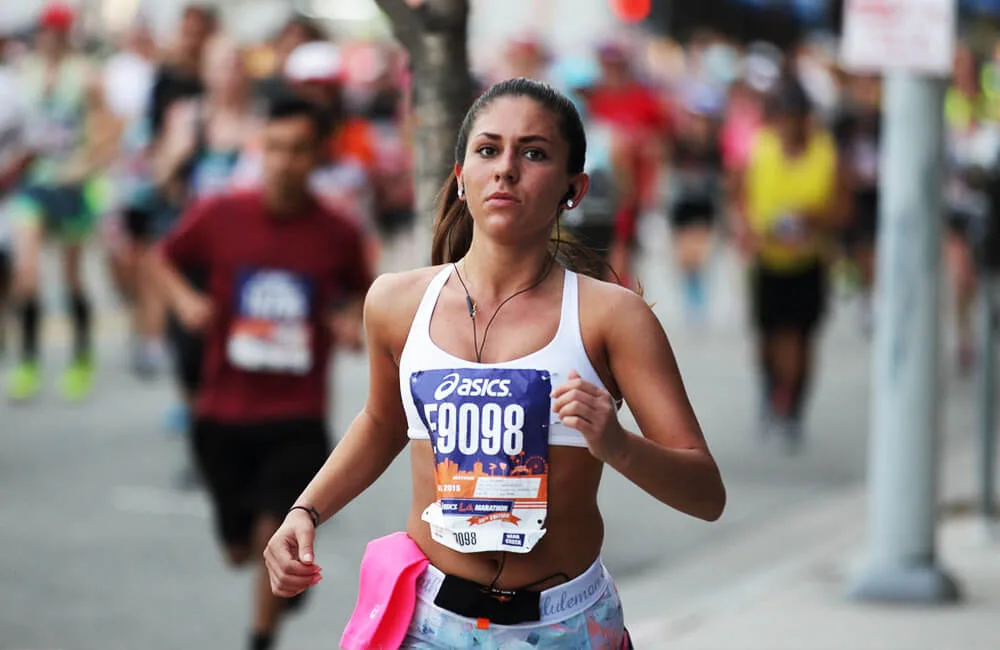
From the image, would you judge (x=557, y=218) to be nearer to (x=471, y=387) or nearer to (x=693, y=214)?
(x=471, y=387)

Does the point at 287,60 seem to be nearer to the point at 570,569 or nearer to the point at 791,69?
the point at 791,69

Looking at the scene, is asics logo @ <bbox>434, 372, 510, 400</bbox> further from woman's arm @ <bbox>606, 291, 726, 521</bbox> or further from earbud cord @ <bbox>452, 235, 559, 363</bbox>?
woman's arm @ <bbox>606, 291, 726, 521</bbox>

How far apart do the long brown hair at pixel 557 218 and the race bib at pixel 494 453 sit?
364mm

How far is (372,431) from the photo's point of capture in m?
3.46


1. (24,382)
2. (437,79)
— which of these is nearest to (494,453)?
(437,79)

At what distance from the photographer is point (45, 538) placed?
829 centimetres

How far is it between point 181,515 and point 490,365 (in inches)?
233

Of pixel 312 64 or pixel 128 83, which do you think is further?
pixel 128 83

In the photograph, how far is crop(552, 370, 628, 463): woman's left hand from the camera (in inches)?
112

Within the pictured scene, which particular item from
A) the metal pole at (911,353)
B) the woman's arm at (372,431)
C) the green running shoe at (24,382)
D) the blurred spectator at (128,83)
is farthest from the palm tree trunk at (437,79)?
the blurred spectator at (128,83)

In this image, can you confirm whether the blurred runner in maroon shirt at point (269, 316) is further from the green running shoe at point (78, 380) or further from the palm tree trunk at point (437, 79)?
the green running shoe at point (78, 380)

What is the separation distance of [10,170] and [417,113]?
5.51 m

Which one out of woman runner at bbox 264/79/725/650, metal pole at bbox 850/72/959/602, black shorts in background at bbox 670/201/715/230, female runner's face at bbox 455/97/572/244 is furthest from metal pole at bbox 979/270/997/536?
black shorts in background at bbox 670/201/715/230

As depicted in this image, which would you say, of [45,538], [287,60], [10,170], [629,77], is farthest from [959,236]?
[45,538]
